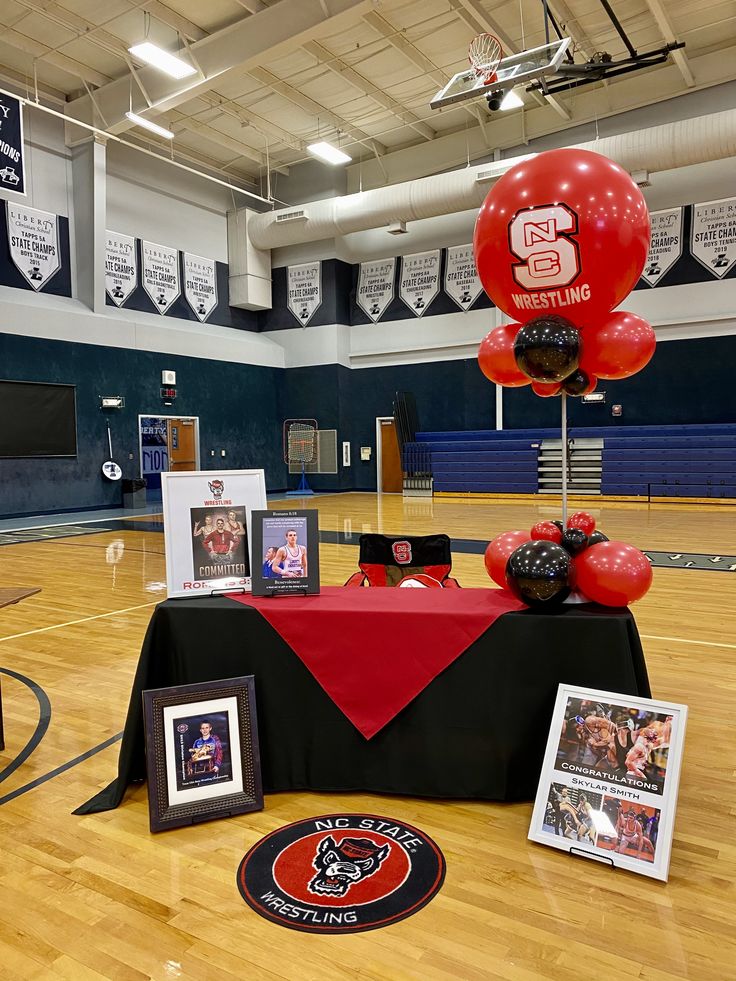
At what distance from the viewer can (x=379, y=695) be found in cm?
224

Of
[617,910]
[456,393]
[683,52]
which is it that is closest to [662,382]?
[456,393]

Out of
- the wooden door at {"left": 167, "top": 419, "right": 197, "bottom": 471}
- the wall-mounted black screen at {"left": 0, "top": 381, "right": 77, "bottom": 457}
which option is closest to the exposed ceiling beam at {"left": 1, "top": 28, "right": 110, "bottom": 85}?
the wall-mounted black screen at {"left": 0, "top": 381, "right": 77, "bottom": 457}

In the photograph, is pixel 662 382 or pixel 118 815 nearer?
pixel 118 815

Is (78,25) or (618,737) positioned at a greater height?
(78,25)

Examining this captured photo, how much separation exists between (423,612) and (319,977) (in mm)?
978

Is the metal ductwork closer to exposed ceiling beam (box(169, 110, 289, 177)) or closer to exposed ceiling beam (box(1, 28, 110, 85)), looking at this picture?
exposed ceiling beam (box(169, 110, 289, 177))

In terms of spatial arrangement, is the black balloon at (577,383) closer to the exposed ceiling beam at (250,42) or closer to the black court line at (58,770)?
the black court line at (58,770)

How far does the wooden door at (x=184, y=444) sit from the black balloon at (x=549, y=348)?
508 inches

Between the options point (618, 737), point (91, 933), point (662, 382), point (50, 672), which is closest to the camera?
point (91, 933)

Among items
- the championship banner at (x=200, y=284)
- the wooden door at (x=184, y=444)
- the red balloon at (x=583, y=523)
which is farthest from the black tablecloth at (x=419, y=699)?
the championship banner at (x=200, y=284)

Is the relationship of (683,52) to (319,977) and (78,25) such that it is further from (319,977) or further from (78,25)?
(319,977)

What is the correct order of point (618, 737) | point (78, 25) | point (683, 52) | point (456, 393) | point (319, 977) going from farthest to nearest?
point (456, 393) < point (683, 52) < point (78, 25) < point (618, 737) < point (319, 977)

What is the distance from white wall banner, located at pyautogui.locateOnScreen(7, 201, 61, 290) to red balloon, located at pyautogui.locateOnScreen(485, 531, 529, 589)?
11.4 meters

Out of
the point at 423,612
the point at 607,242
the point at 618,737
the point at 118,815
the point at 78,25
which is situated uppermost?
the point at 78,25
